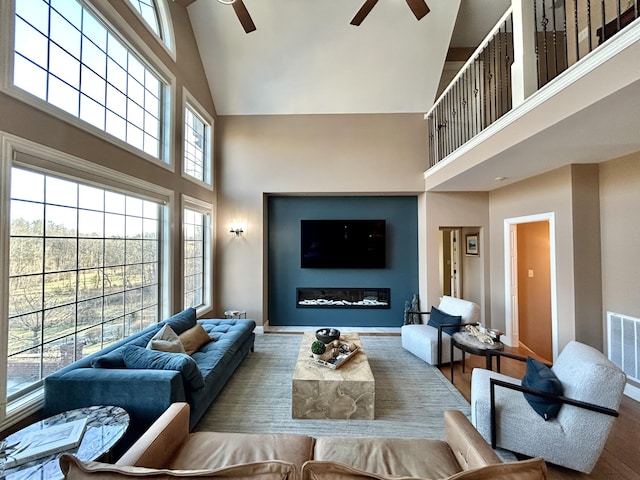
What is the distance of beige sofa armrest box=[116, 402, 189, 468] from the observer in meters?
1.28

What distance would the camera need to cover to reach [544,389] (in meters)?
1.97

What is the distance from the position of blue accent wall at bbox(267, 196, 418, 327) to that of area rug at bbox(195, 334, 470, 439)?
1.38 meters

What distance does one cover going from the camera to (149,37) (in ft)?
10.6

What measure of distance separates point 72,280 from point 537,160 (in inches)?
197

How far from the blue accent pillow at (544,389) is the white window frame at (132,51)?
437 centimetres

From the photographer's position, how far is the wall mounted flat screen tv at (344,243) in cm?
525

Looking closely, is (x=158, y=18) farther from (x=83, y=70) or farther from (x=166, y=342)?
(x=166, y=342)

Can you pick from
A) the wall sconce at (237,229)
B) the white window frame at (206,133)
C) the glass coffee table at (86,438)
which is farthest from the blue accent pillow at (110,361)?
the wall sconce at (237,229)

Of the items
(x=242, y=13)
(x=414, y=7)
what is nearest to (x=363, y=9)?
(x=414, y=7)

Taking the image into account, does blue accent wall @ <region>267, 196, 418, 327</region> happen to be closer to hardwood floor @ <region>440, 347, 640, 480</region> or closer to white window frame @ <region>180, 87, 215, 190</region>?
white window frame @ <region>180, 87, 215, 190</region>

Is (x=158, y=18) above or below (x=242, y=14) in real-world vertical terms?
above

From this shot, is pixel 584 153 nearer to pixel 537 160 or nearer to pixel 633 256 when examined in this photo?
pixel 537 160

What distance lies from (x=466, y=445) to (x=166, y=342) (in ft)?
8.73

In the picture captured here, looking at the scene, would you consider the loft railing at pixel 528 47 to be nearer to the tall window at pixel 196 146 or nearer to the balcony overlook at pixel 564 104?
the balcony overlook at pixel 564 104
